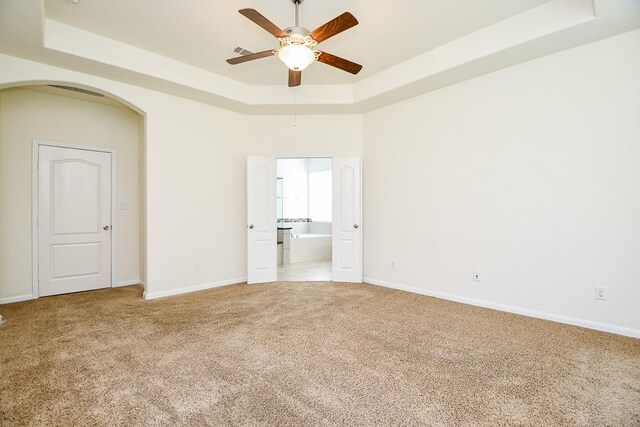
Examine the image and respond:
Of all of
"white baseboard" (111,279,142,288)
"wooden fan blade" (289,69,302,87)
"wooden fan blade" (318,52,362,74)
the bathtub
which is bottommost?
"white baseboard" (111,279,142,288)

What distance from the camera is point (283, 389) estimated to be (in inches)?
76.6

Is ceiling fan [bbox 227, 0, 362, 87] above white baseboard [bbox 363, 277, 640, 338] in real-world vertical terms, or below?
above

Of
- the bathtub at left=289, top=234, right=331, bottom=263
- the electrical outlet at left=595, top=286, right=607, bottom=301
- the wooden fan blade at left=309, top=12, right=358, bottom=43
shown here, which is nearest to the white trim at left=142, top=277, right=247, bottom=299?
the bathtub at left=289, top=234, right=331, bottom=263

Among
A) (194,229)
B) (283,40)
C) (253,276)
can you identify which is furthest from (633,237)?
(194,229)

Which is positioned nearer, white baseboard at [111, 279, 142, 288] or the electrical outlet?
the electrical outlet

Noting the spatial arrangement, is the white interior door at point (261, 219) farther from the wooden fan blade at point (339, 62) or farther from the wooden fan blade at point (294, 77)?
the wooden fan blade at point (339, 62)

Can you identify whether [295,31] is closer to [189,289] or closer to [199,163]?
[199,163]

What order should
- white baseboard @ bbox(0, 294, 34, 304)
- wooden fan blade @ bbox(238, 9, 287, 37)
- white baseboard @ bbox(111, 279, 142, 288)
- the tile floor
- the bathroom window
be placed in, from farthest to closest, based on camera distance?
the bathroom window < the tile floor < white baseboard @ bbox(111, 279, 142, 288) < white baseboard @ bbox(0, 294, 34, 304) < wooden fan blade @ bbox(238, 9, 287, 37)

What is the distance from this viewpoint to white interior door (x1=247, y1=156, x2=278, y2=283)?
4.83 meters

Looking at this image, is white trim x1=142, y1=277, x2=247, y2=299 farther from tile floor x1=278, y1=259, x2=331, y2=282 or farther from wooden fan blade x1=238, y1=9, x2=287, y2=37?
wooden fan blade x1=238, y1=9, x2=287, y2=37

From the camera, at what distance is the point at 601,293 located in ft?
9.52

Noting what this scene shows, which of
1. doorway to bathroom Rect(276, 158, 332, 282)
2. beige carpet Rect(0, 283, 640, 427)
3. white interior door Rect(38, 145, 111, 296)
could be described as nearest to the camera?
beige carpet Rect(0, 283, 640, 427)

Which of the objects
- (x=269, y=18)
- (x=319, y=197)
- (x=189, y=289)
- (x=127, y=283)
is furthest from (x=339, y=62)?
(x=319, y=197)

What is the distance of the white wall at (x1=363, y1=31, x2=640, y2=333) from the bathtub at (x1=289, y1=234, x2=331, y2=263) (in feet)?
9.05
